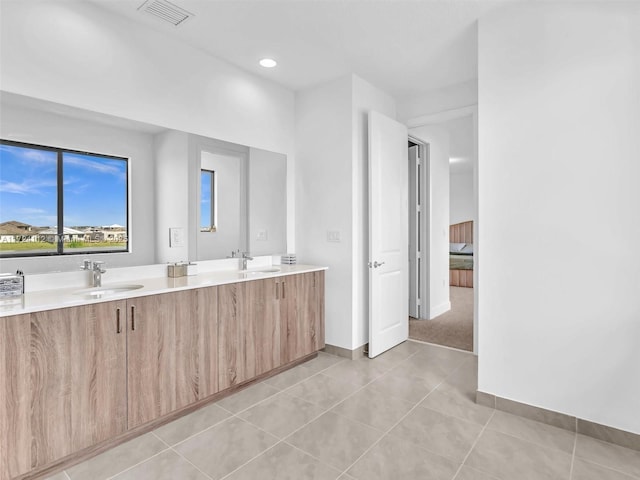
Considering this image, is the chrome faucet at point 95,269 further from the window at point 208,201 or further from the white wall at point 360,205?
the white wall at point 360,205

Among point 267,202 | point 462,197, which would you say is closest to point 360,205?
point 267,202

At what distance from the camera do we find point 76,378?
183 centimetres

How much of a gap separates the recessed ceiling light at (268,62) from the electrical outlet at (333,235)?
1.53m

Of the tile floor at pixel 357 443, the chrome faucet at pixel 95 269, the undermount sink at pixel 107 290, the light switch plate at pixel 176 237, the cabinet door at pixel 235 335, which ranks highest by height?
the light switch plate at pixel 176 237

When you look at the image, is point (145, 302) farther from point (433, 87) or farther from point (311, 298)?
point (433, 87)

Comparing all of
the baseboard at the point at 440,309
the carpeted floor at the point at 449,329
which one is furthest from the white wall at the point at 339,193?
the baseboard at the point at 440,309

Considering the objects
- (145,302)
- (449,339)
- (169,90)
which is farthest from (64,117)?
(449,339)

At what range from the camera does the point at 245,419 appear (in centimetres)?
227

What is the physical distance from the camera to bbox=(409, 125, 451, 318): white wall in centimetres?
469

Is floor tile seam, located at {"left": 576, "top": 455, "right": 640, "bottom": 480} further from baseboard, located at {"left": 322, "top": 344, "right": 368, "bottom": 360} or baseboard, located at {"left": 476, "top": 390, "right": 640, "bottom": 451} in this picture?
baseboard, located at {"left": 322, "top": 344, "right": 368, "bottom": 360}

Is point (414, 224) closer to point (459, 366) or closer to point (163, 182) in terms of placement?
point (459, 366)

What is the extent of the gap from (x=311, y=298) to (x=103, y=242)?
1.71 meters

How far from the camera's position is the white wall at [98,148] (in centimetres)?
199

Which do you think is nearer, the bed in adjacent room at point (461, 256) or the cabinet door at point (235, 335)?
the cabinet door at point (235, 335)
